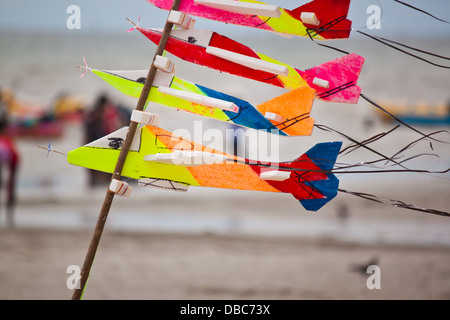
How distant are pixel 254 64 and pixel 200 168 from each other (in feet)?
1.13

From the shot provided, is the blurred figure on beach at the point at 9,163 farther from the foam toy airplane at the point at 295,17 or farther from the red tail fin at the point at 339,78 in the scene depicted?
the red tail fin at the point at 339,78

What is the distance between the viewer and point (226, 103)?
148 cm

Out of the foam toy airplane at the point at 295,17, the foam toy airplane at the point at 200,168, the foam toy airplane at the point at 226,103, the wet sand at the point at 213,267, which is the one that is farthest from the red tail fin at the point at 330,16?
the wet sand at the point at 213,267

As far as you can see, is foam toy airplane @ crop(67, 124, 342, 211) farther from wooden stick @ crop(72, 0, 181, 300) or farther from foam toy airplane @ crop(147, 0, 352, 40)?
foam toy airplane @ crop(147, 0, 352, 40)

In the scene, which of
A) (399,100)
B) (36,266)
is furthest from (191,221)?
(399,100)

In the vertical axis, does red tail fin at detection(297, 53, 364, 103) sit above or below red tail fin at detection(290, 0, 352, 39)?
below

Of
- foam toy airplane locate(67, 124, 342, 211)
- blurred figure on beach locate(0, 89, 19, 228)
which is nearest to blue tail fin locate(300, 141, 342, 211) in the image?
foam toy airplane locate(67, 124, 342, 211)

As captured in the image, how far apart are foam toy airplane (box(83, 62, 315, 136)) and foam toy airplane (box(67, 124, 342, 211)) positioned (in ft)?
0.31

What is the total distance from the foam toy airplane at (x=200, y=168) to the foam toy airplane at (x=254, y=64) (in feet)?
0.55

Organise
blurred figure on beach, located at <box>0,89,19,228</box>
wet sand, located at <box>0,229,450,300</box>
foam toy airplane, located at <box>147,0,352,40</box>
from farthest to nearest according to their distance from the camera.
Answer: blurred figure on beach, located at <box>0,89,19,228</box>, wet sand, located at <box>0,229,450,300</box>, foam toy airplane, located at <box>147,0,352,40</box>

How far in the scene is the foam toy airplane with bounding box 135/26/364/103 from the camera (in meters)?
1.49

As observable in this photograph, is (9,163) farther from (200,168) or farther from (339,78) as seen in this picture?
(339,78)

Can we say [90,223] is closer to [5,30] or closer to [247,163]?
[247,163]

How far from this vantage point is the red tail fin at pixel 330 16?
148 cm
